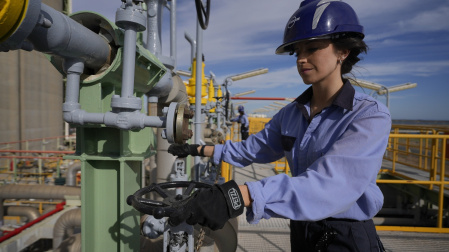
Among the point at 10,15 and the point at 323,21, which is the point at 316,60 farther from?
the point at 10,15

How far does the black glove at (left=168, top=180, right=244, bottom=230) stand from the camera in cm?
83

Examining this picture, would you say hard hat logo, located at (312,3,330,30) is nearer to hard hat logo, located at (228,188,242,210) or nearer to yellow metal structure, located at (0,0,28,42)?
hard hat logo, located at (228,188,242,210)

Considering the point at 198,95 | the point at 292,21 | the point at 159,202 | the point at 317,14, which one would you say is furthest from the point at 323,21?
the point at 198,95

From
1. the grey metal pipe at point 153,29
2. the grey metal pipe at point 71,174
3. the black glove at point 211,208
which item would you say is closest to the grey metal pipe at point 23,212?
the grey metal pipe at point 71,174

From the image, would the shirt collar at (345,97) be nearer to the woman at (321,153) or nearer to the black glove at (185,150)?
the woman at (321,153)

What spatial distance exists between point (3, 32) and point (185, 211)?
0.73 meters

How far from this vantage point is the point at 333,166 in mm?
Answer: 899

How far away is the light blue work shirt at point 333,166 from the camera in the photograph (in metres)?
0.87

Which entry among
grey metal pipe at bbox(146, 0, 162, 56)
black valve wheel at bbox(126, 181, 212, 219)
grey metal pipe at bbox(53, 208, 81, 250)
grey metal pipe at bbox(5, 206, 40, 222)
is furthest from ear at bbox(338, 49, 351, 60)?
grey metal pipe at bbox(5, 206, 40, 222)

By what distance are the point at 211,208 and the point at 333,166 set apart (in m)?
0.44

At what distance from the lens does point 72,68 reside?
4.18 ft

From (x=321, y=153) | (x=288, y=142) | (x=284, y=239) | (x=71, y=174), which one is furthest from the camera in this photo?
(x=71, y=174)

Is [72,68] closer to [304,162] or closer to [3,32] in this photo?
[3,32]

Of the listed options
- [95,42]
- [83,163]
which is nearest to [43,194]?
[83,163]
